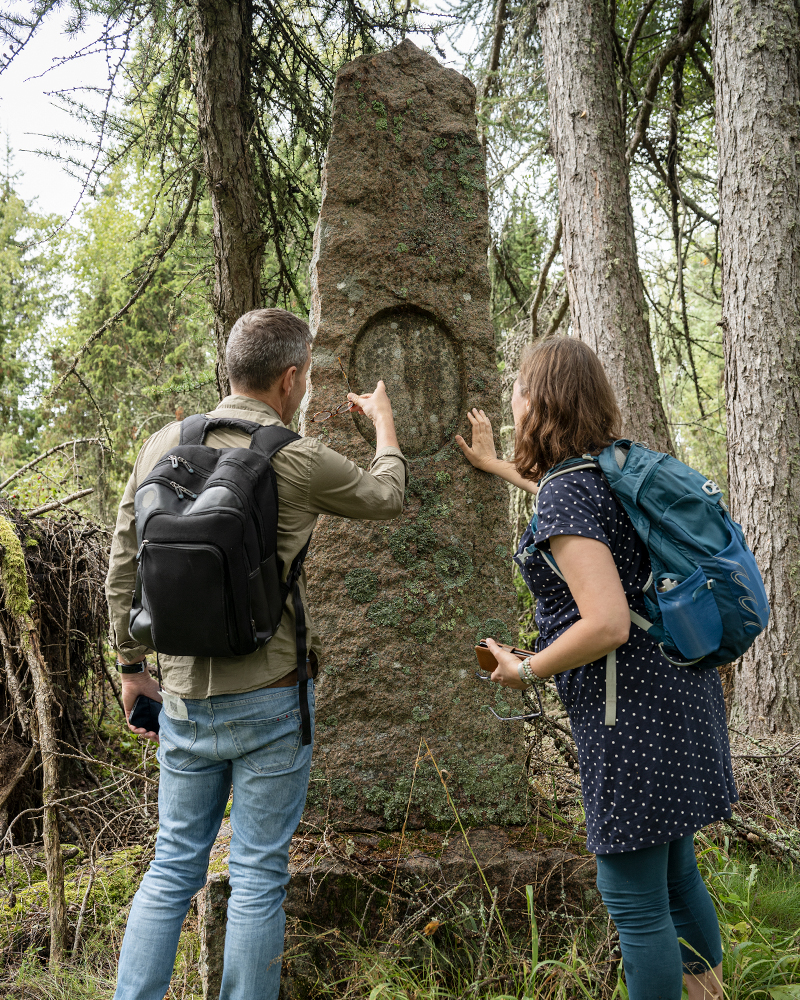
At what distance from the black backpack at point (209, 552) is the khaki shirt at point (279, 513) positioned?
0.05m

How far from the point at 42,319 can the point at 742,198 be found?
719 inches

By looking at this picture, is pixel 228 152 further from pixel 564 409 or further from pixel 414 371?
pixel 564 409

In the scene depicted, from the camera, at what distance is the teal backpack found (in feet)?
5.12

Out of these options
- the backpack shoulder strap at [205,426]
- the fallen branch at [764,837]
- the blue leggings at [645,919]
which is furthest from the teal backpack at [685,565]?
the fallen branch at [764,837]

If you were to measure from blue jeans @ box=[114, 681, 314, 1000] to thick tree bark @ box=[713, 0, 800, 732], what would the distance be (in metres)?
2.79

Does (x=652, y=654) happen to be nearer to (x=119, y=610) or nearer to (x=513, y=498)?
(x=119, y=610)

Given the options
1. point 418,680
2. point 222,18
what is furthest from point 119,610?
point 222,18

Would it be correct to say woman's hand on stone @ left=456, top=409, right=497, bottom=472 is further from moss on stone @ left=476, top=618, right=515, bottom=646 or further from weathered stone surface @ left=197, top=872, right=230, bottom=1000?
weathered stone surface @ left=197, top=872, right=230, bottom=1000

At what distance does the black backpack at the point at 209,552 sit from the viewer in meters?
1.62

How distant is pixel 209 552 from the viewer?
Answer: 5.28 ft

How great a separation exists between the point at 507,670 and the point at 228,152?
3256 millimetres

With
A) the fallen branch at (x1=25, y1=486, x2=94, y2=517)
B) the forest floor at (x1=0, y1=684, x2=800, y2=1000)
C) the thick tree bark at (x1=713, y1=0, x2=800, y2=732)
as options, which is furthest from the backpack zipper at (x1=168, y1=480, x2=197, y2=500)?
the thick tree bark at (x1=713, y1=0, x2=800, y2=732)

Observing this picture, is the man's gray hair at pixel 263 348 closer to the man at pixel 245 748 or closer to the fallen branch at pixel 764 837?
the man at pixel 245 748

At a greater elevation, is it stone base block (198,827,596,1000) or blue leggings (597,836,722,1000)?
blue leggings (597,836,722,1000)
